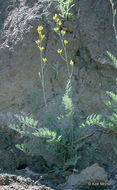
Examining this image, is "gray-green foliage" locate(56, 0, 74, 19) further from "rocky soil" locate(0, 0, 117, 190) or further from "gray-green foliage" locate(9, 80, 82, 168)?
"gray-green foliage" locate(9, 80, 82, 168)

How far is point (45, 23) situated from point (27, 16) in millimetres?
222

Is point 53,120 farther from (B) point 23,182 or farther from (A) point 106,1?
(A) point 106,1

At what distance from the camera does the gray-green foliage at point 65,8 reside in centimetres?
313

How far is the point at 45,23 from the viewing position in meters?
3.27

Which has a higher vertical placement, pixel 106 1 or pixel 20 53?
pixel 106 1

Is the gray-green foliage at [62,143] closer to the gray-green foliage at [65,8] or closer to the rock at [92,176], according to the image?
the rock at [92,176]

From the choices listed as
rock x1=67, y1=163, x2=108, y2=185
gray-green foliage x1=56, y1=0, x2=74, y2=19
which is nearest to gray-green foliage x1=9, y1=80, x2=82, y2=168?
rock x1=67, y1=163, x2=108, y2=185

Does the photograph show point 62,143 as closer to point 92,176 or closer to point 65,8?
point 92,176

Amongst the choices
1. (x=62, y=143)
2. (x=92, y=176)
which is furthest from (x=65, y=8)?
(x=92, y=176)

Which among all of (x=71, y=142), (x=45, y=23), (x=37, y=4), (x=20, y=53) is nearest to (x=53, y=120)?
(x=71, y=142)

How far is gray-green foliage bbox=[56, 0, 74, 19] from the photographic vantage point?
313 cm

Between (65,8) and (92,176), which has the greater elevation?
(65,8)

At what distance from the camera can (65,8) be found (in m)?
3.29

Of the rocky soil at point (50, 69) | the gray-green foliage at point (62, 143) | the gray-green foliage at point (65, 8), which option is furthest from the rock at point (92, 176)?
the gray-green foliage at point (65, 8)
